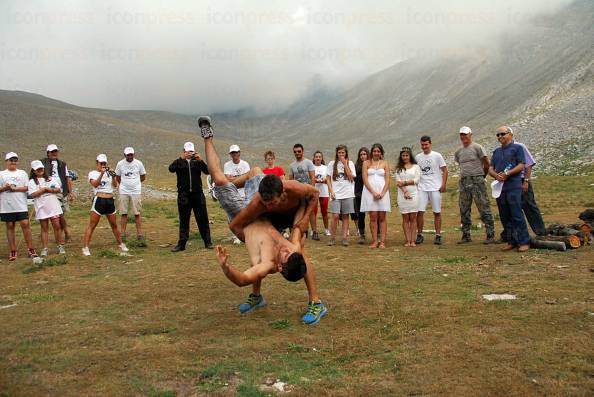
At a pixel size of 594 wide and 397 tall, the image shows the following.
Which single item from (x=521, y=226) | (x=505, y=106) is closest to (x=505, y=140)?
(x=521, y=226)

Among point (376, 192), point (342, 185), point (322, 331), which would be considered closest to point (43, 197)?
point (342, 185)

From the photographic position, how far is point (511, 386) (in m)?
3.76

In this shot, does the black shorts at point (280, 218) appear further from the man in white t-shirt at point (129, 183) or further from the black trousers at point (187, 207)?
the man in white t-shirt at point (129, 183)

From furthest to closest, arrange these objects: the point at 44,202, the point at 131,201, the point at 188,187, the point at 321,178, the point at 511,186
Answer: the point at 321,178 → the point at 131,201 → the point at 188,187 → the point at 44,202 → the point at 511,186

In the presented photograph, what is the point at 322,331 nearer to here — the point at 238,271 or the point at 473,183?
the point at 238,271

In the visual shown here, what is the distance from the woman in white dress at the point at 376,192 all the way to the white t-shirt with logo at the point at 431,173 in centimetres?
78

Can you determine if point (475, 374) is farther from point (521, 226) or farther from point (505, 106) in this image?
point (505, 106)

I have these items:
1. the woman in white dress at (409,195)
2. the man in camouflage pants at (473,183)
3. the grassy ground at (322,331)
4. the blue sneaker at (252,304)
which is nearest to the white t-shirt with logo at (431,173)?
the woman in white dress at (409,195)

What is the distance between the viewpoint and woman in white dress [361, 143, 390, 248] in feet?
34.4

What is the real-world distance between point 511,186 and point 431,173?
2.01 m

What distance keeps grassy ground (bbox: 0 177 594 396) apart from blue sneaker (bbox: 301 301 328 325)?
0.30 ft

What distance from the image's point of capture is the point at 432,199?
10.6 meters

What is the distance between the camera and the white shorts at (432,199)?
10.5 metres

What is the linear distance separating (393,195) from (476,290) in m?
21.1
